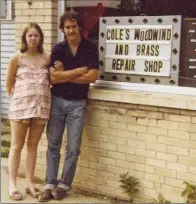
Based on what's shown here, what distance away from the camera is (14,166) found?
513 cm

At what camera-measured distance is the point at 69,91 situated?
5.04 meters

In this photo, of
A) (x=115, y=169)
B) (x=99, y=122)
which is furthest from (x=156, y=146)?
(x=99, y=122)

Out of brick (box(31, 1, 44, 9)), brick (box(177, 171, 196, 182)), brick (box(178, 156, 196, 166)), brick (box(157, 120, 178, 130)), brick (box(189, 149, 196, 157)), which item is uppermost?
brick (box(31, 1, 44, 9))

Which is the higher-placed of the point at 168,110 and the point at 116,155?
the point at 168,110

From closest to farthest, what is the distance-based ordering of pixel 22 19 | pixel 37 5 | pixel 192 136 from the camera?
pixel 192 136
pixel 37 5
pixel 22 19

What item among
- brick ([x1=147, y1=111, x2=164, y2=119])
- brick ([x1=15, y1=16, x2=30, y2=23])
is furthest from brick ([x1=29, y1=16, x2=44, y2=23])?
brick ([x1=147, y1=111, x2=164, y2=119])

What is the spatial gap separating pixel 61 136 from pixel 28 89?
650mm

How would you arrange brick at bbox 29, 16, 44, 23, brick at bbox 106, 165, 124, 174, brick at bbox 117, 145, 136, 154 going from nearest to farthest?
brick at bbox 117, 145, 136, 154
brick at bbox 106, 165, 124, 174
brick at bbox 29, 16, 44, 23

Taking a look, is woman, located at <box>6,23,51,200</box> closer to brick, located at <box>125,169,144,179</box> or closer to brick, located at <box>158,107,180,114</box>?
brick, located at <box>125,169,144,179</box>

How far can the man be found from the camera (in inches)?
196

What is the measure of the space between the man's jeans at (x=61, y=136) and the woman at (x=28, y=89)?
14 centimetres

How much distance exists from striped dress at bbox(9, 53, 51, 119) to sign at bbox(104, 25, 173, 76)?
829 mm

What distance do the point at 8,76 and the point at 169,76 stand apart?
1.62m

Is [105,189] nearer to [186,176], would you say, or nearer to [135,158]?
[135,158]
